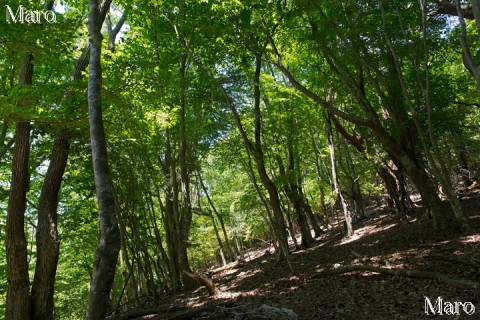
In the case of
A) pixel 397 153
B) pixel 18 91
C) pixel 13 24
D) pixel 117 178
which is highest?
pixel 13 24

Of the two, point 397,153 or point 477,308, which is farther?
point 397,153

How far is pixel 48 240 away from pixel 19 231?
657 mm

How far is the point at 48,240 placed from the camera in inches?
282

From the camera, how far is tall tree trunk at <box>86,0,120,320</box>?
390 cm

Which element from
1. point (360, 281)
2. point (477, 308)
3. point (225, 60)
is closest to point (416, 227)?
point (360, 281)

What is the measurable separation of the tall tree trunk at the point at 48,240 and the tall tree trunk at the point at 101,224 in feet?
11.4

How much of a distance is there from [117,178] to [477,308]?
35.7 ft

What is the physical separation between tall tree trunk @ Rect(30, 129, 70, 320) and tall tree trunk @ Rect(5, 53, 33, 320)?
22 centimetres

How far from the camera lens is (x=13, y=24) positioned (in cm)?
582

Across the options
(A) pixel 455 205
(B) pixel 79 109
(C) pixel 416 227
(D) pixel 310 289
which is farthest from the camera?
(C) pixel 416 227

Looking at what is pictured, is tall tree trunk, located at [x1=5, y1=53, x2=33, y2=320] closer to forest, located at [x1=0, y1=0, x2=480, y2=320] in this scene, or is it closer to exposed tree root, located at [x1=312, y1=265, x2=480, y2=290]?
forest, located at [x1=0, y1=0, x2=480, y2=320]

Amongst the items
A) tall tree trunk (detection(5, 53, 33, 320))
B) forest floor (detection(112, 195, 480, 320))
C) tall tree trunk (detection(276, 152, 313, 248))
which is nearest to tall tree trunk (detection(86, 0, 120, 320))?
forest floor (detection(112, 195, 480, 320))

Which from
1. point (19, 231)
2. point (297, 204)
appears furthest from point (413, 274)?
point (297, 204)

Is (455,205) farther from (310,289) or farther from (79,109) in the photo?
(79,109)
